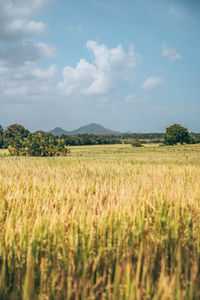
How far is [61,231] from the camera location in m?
2.08

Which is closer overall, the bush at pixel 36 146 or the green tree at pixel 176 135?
the bush at pixel 36 146

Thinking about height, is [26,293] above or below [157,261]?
above

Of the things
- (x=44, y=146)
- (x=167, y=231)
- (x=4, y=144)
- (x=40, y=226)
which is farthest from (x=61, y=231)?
(x=4, y=144)

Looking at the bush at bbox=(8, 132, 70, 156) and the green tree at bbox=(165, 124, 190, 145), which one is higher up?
the green tree at bbox=(165, 124, 190, 145)

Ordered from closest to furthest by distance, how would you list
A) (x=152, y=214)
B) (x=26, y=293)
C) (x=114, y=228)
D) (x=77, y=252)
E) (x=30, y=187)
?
(x=26, y=293) < (x=77, y=252) < (x=114, y=228) < (x=152, y=214) < (x=30, y=187)

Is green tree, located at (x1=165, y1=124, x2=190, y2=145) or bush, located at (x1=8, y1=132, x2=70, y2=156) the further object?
green tree, located at (x1=165, y1=124, x2=190, y2=145)

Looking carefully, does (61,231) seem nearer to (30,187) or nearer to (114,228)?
(114,228)

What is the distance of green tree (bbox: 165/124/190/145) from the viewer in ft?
214

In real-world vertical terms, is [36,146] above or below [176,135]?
below

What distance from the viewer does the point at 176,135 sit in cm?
6606

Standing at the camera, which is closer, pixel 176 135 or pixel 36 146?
pixel 36 146

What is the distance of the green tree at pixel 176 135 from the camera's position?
65.3 m

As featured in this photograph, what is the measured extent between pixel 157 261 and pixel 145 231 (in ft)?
1.35

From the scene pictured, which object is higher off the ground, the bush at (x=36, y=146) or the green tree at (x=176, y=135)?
the green tree at (x=176, y=135)
